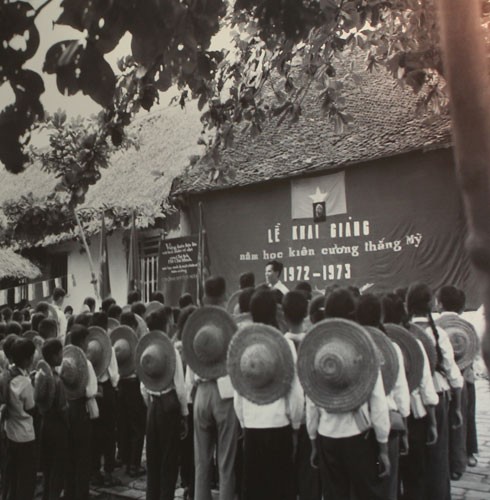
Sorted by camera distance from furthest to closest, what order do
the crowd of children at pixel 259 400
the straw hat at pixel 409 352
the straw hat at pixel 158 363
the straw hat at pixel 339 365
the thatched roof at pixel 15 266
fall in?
the thatched roof at pixel 15 266
the straw hat at pixel 158 363
the straw hat at pixel 409 352
the crowd of children at pixel 259 400
the straw hat at pixel 339 365

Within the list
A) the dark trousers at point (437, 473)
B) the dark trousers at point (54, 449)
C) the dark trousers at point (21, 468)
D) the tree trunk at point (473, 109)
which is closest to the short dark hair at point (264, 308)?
the dark trousers at point (437, 473)

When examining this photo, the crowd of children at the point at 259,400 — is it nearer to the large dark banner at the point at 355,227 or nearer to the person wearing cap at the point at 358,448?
the person wearing cap at the point at 358,448

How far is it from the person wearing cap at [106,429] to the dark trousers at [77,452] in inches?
24.7

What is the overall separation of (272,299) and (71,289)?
14281mm

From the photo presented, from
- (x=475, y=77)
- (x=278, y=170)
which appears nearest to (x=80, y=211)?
(x=278, y=170)

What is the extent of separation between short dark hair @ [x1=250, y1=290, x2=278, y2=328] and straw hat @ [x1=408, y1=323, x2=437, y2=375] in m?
1.15

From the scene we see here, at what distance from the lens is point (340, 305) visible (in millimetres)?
4762

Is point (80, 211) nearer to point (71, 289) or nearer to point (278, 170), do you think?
point (71, 289)

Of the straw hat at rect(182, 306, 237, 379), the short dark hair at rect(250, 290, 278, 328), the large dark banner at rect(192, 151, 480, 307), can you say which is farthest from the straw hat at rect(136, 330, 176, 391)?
the large dark banner at rect(192, 151, 480, 307)

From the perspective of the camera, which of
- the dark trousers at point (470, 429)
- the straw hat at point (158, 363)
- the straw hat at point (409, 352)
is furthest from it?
the dark trousers at point (470, 429)

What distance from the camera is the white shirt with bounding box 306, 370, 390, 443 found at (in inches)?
167

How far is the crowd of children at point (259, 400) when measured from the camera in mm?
4352

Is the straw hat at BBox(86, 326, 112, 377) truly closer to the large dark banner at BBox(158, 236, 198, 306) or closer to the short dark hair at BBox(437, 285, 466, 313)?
the short dark hair at BBox(437, 285, 466, 313)

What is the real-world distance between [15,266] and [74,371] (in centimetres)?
1279
